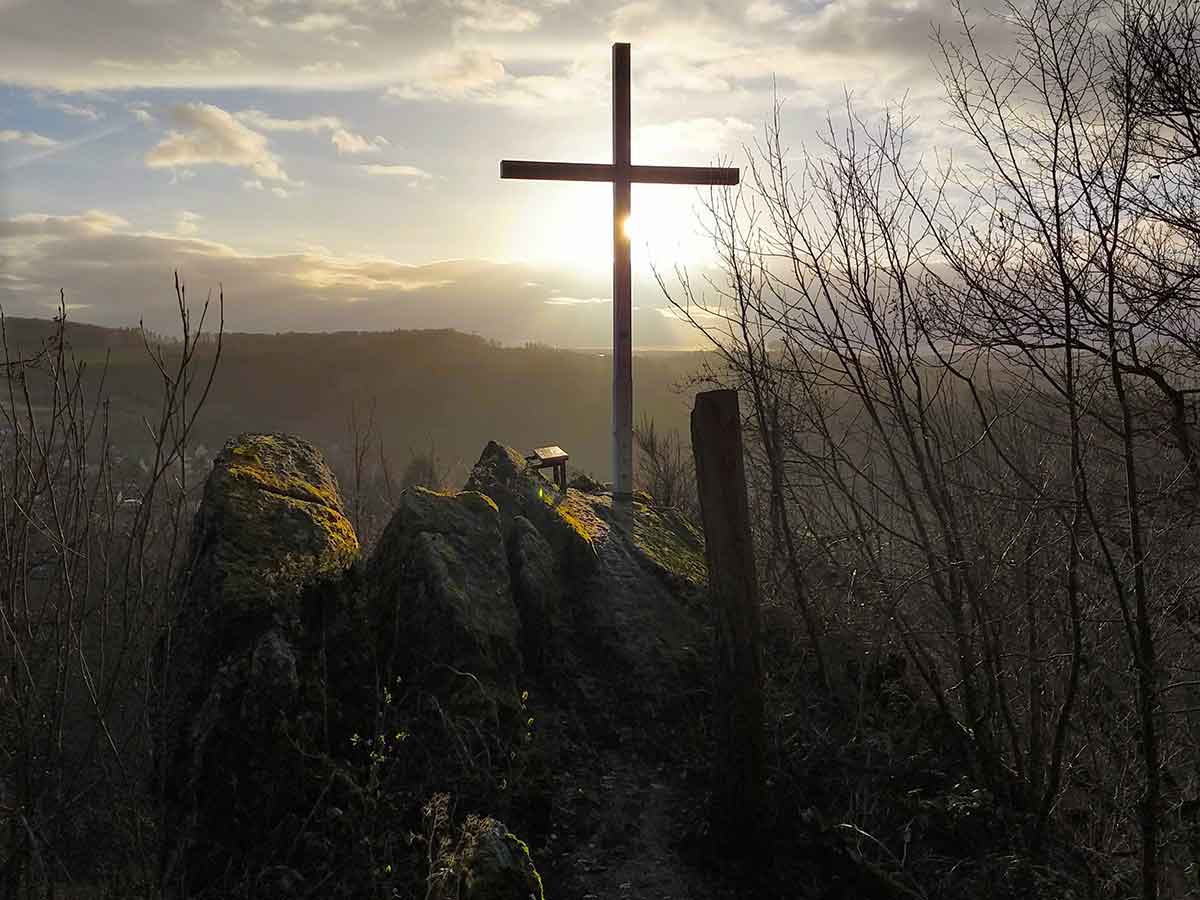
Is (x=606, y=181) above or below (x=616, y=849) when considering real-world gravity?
above

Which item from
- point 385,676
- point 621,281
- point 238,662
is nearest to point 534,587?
point 385,676

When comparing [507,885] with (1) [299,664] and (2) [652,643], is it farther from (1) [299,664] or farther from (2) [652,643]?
(2) [652,643]

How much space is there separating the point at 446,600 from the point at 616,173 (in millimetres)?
4670

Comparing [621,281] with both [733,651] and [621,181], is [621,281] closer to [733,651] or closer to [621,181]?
[621,181]

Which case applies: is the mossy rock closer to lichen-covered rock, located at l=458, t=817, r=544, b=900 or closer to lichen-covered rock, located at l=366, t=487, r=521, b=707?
lichen-covered rock, located at l=366, t=487, r=521, b=707

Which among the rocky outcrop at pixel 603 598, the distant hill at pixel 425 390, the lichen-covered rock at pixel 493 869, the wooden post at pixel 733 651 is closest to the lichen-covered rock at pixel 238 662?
the lichen-covered rock at pixel 493 869

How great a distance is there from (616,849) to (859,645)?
2.50m

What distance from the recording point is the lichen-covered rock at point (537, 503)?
6344 millimetres

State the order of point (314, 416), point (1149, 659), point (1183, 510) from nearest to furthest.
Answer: point (1149, 659)
point (1183, 510)
point (314, 416)

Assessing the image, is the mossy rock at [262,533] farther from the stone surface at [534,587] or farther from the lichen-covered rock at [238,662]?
the stone surface at [534,587]

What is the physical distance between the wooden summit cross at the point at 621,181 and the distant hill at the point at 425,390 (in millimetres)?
35419

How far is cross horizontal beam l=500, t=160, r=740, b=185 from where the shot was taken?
789 centimetres

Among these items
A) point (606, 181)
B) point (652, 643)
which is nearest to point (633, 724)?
point (652, 643)

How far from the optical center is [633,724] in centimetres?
538
